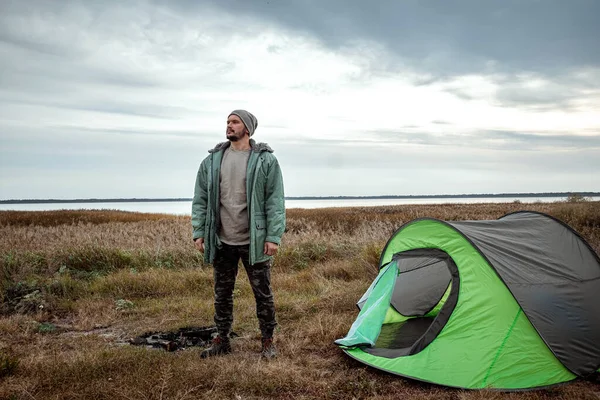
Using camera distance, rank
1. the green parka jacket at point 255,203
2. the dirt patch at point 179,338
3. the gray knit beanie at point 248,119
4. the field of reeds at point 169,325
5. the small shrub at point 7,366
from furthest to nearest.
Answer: the dirt patch at point 179,338 < the gray knit beanie at point 248,119 < the green parka jacket at point 255,203 < the small shrub at point 7,366 < the field of reeds at point 169,325

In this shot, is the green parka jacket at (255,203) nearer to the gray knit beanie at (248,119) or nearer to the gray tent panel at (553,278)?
the gray knit beanie at (248,119)

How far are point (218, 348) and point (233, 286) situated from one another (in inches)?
28.0

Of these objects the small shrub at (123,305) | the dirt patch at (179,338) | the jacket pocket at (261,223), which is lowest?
the dirt patch at (179,338)

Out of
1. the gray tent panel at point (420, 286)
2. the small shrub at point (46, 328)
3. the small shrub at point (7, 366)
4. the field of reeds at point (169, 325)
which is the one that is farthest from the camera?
the gray tent panel at point (420, 286)

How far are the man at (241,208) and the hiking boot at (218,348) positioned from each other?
3 cm

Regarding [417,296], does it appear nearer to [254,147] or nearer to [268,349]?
[268,349]

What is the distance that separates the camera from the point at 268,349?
4.86m

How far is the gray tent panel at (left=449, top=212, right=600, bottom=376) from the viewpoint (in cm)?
439

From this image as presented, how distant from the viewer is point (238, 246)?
4656 mm

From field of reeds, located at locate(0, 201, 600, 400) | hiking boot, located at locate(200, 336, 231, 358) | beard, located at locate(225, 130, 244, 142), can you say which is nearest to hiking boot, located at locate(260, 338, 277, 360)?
field of reeds, located at locate(0, 201, 600, 400)

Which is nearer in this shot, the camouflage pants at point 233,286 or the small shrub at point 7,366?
the small shrub at point 7,366

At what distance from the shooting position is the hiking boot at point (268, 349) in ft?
15.8

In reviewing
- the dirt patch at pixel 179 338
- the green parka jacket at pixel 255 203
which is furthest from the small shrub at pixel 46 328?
the green parka jacket at pixel 255 203

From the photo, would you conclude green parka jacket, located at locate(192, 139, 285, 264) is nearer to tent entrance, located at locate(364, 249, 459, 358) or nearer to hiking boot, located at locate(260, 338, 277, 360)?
hiking boot, located at locate(260, 338, 277, 360)
